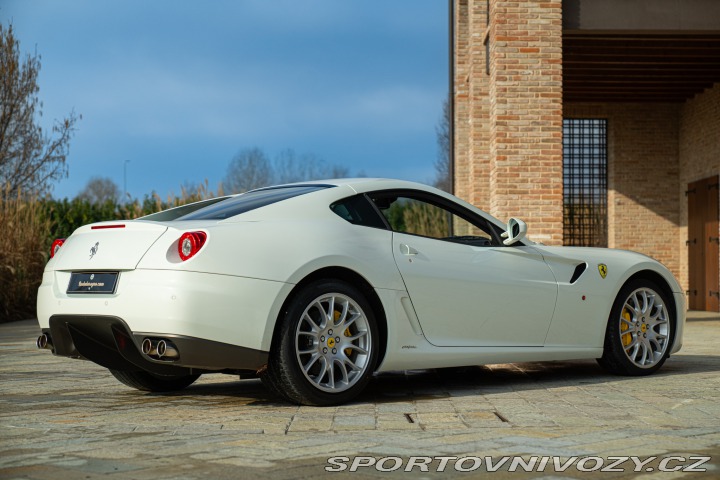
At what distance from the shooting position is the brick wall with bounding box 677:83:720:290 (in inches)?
776

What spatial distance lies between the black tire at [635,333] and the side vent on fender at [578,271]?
438 mm

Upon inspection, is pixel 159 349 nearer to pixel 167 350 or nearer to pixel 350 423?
pixel 167 350

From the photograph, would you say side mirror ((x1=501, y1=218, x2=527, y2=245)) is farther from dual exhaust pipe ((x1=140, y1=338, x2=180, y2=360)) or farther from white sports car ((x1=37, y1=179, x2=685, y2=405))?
dual exhaust pipe ((x1=140, y1=338, x2=180, y2=360))

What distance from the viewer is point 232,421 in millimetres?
5309

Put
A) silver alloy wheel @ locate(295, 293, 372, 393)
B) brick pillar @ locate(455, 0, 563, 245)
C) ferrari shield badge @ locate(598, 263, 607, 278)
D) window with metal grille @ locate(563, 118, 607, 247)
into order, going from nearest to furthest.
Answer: silver alloy wheel @ locate(295, 293, 372, 393)
ferrari shield badge @ locate(598, 263, 607, 278)
brick pillar @ locate(455, 0, 563, 245)
window with metal grille @ locate(563, 118, 607, 247)

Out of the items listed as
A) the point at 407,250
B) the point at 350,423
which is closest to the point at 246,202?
the point at 407,250

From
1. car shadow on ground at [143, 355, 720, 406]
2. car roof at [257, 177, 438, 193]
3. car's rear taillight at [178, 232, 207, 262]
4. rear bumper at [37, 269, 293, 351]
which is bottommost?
car shadow on ground at [143, 355, 720, 406]

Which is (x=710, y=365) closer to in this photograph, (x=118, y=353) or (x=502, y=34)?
(x=118, y=353)

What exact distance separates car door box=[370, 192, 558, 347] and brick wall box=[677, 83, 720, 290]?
1382 centimetres

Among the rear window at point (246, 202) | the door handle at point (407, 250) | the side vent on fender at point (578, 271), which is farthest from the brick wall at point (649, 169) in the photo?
the rear window at point (246, 202)

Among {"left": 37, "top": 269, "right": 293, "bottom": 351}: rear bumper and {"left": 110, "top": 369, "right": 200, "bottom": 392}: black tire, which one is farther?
{"left": 110, "top": 369, "right": 200, "bottom": 392}: black tire

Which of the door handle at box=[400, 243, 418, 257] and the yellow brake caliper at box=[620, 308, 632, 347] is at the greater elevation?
the door handle at box=[400, 243, 418, 257]

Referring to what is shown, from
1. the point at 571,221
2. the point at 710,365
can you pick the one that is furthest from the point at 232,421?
the point at 571,221

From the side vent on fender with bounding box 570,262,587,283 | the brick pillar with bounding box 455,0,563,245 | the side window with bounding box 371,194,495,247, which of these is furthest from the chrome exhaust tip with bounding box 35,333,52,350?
the side window with bounding box 371,194,495,247
